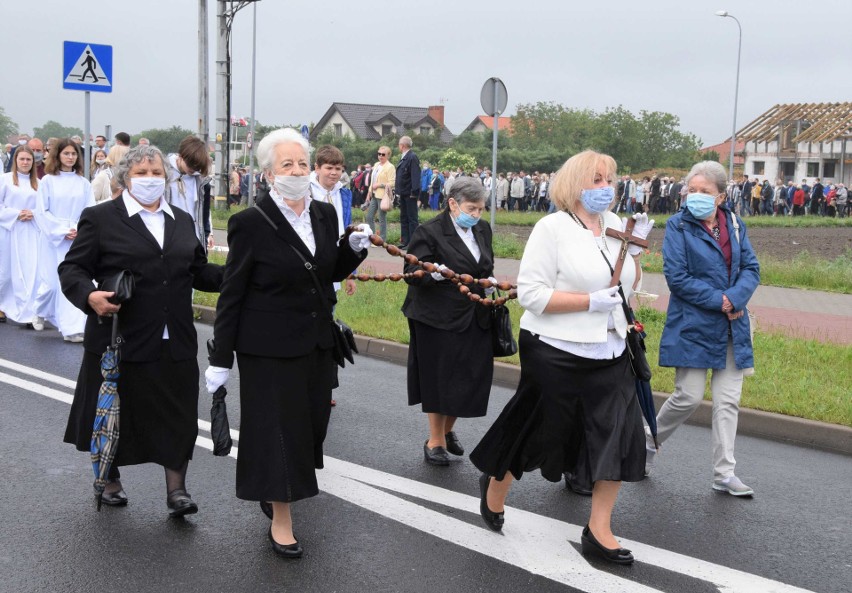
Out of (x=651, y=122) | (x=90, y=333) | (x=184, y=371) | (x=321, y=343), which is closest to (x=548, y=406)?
(x=321, y=343)

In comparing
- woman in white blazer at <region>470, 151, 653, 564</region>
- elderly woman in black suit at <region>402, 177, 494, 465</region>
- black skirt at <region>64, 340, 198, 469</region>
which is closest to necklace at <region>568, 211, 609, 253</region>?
woman in white blazer at <region>470, 151, 653, 564</region>

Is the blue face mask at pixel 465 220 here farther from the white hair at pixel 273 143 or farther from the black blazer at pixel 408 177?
the black blazer at pixel 408 177

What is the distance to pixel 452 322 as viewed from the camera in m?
6.44

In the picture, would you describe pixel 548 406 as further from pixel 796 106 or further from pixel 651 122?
pixel 651 122

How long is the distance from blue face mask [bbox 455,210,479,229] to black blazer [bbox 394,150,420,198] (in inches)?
490

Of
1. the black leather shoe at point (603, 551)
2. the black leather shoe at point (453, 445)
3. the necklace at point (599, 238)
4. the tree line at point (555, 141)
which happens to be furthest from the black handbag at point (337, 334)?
the tree line at point (555, 141)

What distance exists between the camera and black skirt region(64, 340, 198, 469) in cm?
→ 528

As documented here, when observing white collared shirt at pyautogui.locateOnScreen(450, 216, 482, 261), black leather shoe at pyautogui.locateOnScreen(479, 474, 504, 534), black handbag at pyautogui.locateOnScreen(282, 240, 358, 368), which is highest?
white collared shirt at pyautogui.locateOnScreen(450, 216, 482, 261)

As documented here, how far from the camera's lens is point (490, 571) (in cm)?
469

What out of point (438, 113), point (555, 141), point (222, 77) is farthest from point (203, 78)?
point (438, 113)

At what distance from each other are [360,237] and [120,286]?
1239mm

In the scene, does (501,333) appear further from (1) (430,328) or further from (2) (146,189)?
(2) (146,189)

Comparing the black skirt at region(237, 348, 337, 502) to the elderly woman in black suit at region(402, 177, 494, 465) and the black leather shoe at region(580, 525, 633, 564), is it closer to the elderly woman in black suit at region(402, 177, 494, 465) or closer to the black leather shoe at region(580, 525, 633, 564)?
the black leather shoe at region(580, 525, 633, 564)

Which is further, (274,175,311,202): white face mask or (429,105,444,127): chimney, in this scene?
(429,105,444,127): chimney
